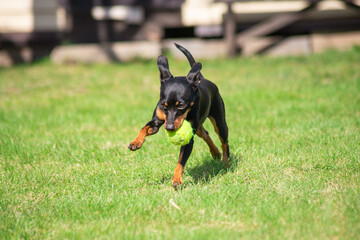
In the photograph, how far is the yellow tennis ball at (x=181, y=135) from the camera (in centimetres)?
363

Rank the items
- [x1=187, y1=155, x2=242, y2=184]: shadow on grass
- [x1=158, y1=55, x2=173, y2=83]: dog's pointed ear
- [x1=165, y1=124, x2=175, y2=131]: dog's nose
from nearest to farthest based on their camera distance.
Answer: [x1=165, y1=124, x2=175, y2=131]: dog's nose
[x1=158, y1=55, x2=173, y2=83]: dog's pointed ear
[x1=187, y1=155, x2=242, y2=184]: shadow on grass

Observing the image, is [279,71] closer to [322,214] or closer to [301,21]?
[301,21]

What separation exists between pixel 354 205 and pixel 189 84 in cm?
170

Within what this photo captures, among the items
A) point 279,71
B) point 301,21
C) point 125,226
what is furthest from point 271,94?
point 301,21

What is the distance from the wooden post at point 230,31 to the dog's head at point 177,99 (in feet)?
25.3

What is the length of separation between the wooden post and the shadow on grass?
7.23 meters

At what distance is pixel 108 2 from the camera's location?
12031 millimetres

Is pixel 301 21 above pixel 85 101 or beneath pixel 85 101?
above

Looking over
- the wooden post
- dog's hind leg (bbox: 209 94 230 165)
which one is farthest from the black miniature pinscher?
the wooden post

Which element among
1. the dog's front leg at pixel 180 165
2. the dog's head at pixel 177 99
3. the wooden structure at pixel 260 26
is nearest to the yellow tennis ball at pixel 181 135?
the dog's head at pixel 177 99

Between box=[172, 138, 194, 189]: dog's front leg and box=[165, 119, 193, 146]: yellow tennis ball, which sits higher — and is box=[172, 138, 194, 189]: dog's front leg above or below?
below

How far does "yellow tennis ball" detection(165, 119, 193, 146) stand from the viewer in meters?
3.63

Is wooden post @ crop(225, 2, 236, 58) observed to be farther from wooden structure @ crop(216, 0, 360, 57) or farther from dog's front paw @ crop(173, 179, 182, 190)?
dog's front paw @ crop(173, 179, 182, 190)

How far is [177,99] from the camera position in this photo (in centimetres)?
368
